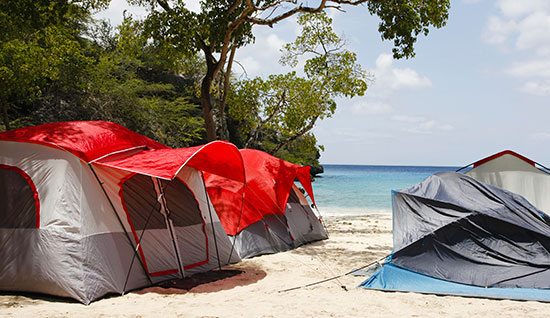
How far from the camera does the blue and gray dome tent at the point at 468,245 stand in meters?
6.06

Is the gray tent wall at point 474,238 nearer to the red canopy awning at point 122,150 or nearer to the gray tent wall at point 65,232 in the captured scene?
the red canopy awning at point 122,150

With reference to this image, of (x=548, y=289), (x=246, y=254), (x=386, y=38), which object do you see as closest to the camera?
(x=548, y=289)

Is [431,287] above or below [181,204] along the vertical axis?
below

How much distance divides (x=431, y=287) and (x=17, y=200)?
5.47 meters

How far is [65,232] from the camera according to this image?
227 inches

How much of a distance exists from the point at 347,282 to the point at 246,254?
262cm

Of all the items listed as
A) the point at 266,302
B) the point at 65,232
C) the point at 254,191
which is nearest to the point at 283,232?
the point at 254,191

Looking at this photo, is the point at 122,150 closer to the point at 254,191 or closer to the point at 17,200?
the point at 17,200

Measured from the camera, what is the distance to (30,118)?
17.2 m

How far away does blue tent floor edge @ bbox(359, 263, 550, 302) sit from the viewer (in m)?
5.63

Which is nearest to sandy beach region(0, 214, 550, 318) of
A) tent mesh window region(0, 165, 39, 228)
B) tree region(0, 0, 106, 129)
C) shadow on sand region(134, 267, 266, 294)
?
shadow on sand region(134, 267, 266, 294)

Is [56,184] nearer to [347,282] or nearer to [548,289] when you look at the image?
[347,282]

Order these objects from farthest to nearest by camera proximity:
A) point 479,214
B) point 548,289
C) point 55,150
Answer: point 479,214, point 55,150, point 548,289

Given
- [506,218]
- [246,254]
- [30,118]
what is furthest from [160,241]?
[30,118]
